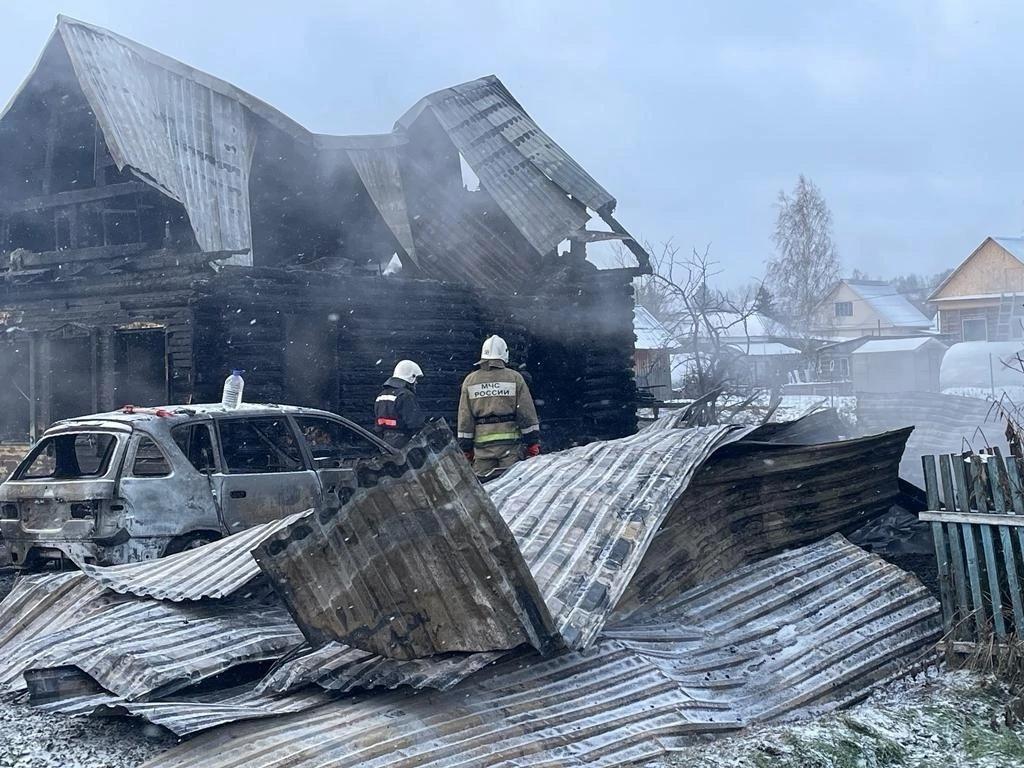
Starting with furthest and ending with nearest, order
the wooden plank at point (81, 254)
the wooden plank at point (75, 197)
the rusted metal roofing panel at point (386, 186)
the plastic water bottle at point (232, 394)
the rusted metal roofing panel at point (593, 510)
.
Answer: the rusted metal roofing panel at point (386, 186), the wooden plank at point (75, 197), the wooden plank at point (81, 254), the plastic water bottle at point (232, 394), the rusted metal roofing panel at point (593, 510)

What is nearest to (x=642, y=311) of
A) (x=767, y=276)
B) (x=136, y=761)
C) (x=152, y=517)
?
(x=767, y=276)

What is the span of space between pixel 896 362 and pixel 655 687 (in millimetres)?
42623

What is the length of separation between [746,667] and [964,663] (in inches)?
54.0

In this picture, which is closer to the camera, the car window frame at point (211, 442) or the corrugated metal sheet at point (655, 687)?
the corrugated metal sheet at point (655, 687)

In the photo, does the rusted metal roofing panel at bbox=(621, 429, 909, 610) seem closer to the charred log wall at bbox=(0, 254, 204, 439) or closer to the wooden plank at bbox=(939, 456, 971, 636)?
the wooden plank at bbox=(939, 456, 971, 636)

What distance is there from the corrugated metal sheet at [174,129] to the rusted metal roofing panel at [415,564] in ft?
29.1

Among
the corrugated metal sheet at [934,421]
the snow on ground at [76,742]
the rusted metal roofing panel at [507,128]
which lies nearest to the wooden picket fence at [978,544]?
the snow on ground at [76,742]

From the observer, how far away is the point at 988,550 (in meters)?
5.60

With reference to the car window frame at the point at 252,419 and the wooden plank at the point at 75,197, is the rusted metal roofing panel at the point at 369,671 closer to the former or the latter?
the car window frame at the point at 252,419

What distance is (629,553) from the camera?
4977mm

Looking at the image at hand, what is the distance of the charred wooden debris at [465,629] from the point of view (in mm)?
3941

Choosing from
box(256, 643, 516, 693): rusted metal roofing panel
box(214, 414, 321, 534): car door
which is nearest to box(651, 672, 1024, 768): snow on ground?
box(256, 643, 516, 693): rusted metal roofing panel

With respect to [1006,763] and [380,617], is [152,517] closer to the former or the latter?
[380,617]

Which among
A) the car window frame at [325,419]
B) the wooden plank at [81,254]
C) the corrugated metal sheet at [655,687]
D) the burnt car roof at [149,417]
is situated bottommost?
the corrugated metal sheet at [655,687]
